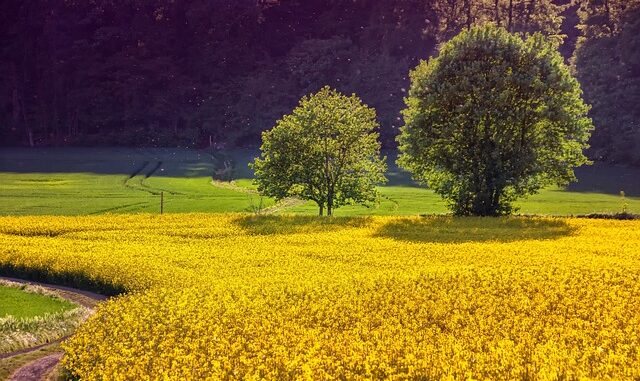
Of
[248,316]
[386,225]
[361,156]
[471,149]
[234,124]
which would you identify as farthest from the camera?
[234,124]

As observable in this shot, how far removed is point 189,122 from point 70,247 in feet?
363

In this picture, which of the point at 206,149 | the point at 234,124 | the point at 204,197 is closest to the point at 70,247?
the point at 204,197

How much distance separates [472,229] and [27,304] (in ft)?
73.9

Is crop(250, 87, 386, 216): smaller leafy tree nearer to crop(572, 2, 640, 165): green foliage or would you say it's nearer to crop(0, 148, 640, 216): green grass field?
crop(0, 148, 640, 216): green grass field

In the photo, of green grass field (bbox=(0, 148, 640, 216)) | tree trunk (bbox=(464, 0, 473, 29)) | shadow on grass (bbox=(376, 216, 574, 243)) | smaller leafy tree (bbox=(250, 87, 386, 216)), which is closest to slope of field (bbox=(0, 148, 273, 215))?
green grass field (bbox=(0, 148, 640, 216))

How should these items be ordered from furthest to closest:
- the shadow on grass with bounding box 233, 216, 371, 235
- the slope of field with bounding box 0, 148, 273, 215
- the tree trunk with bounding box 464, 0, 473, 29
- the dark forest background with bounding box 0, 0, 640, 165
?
the tree trunk with bounding box 464, 0, 473, 29, the dark forest background with bounding box 0, 0, 640, 165, the slope of field with bounding box 0, 148, 273, 215, the shadow on grass with bounding box 233, 216, 371, 235

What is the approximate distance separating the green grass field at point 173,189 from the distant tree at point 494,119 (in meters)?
7.78

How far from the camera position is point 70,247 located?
104ft

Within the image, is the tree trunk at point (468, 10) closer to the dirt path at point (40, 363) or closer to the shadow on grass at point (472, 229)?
the shadow on grass at point (472, 229)

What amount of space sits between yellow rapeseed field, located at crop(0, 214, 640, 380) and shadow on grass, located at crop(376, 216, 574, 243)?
36 centimetres

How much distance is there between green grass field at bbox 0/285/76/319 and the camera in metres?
23.1

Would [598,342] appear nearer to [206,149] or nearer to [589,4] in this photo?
[206,149]

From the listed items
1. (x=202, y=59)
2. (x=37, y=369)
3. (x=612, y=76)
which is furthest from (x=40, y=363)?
(x=202, y=59)

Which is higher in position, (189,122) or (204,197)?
(189,122)
